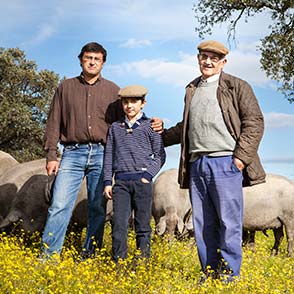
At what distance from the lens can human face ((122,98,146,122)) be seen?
8516mm

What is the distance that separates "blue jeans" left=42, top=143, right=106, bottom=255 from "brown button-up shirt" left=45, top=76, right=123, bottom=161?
0.18m

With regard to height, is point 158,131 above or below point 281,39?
below

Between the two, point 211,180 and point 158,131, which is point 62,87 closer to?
point 158,131

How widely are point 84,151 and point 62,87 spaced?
1.06 metres

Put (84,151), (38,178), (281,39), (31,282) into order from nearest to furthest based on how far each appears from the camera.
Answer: (31,282) → (84,151) → (38,178) → (281,39)

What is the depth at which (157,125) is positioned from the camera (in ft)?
28.3

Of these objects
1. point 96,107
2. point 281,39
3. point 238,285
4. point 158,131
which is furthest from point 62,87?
point 281,39

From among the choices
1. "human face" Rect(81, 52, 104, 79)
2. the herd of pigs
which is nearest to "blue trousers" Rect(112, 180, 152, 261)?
"human face" Rect(81, 52, 104, 79)

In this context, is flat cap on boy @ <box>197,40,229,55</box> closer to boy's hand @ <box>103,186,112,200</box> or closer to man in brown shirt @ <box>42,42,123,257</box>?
man in brown shirt @ <box>42,42,123,257</box>

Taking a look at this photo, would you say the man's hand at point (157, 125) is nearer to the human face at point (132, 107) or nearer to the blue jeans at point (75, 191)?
the human face at point (132, 107)

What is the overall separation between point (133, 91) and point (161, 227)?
21.3 feet

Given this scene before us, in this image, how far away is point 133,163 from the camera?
8.43 metres

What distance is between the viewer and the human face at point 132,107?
8.52 m

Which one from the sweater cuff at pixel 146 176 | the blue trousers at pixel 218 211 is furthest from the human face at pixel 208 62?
the sweater cuff at pixel 146 176
